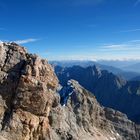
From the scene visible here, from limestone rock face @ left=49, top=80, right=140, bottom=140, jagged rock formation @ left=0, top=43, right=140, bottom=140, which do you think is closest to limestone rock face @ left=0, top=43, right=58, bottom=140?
jagged rock formation @ left=0, top=43, right=140, bottom=140

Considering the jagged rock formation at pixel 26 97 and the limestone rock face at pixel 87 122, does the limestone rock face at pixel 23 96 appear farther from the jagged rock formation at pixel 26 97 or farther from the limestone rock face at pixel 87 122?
the limestone rock face at pixel 87 122

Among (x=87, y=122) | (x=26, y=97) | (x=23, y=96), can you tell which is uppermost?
(x=23, y=96)

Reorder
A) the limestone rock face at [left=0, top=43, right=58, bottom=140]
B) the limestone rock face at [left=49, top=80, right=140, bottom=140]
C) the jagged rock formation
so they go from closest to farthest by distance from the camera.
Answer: the limestone rock face at [left=0, top=43, right=58, bottom=140] < the jagged rock formation < the limestone rock face at [left=49, top=80, right=140, bottom=140]

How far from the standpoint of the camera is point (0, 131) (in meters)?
67.9

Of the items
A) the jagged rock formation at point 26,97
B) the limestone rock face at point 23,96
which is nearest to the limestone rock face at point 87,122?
the jagged rock formation at point 26,97

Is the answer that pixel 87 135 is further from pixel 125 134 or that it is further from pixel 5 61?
pixel 5 61

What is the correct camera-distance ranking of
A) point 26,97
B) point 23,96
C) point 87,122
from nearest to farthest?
point 23,96
point 26,97
point 87,122

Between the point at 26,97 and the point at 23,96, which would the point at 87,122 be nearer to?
the point at 26,97

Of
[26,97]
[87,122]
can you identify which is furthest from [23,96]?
[87,122]

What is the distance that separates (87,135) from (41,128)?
47.1 metres

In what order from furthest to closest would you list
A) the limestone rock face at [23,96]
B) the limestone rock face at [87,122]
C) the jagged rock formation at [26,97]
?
the limestone rock face at [87,122], the jagged rock formation at [26,97], the limestone rock face at [23,96]

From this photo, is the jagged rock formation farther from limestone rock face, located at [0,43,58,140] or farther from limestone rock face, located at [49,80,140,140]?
limestone rock face, located at [49,80,140,140]

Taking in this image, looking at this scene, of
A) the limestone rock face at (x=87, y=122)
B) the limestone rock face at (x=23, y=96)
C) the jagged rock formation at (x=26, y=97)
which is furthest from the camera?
the limestone rock face at (x=87, y=122)

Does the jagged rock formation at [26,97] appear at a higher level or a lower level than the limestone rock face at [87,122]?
higher
